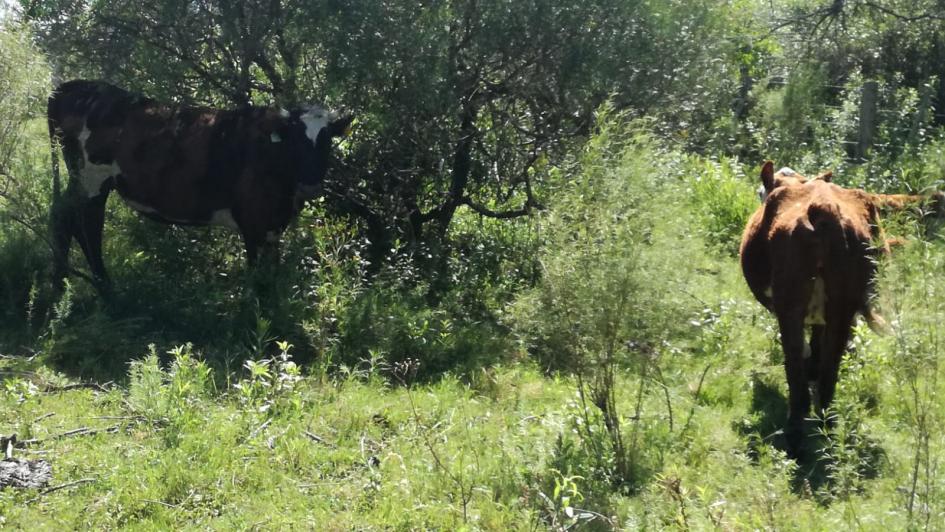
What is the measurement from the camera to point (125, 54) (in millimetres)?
9789

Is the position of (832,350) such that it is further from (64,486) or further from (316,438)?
(64,486)

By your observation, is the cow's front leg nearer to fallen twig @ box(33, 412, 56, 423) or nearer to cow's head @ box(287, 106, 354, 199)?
cow's head @ box(287, 106, 354, 199)

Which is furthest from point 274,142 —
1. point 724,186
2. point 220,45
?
point 724,186

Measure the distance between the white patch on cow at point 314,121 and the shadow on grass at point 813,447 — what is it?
180 inches

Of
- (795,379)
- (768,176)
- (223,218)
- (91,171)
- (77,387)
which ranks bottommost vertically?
(77,387)

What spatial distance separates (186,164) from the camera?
373 inches

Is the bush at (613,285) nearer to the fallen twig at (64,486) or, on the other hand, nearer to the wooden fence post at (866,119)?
the fallen twig at (64,486)

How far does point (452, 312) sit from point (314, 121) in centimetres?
226

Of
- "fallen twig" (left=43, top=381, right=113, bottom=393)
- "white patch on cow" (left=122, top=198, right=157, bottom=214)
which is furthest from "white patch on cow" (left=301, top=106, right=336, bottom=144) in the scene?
"fallen twig" (left=43, top=381, right=113, bottom=393)

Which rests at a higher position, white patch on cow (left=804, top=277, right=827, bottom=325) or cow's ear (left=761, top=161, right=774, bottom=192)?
cow's ear (left=761, top=161, right=774, bottom=192)

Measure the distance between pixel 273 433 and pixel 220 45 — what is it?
4972 mm

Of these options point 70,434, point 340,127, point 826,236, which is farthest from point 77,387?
point 826,236

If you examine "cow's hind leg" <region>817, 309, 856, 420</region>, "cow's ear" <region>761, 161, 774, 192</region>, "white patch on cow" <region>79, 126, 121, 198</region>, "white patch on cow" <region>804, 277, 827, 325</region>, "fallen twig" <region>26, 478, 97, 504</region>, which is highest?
"white patch on cow" <region>79, 126, 121, 198</region>

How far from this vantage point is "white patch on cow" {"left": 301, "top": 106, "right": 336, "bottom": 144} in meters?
9.16
